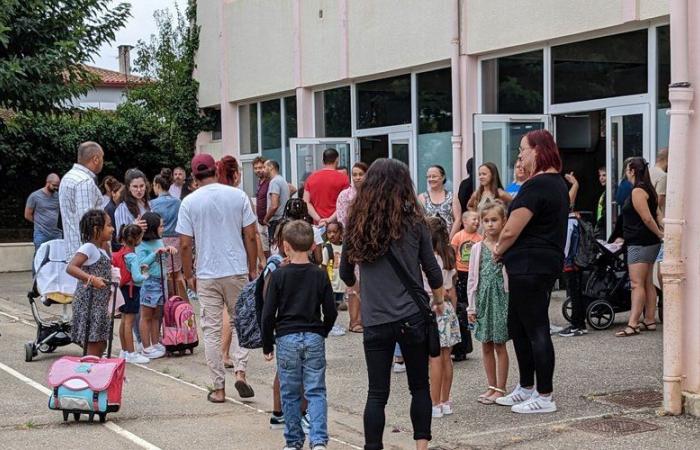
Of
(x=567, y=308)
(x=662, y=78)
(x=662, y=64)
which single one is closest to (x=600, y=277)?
(x=567, y=308)

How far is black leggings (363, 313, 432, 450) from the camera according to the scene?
21.0ft

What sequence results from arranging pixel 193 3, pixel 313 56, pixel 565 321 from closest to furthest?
pixel 565 321, pixel 313 56, pixel 193 3

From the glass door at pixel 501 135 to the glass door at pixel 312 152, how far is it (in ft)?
15.2

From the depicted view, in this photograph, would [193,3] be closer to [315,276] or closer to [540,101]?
[540,101]

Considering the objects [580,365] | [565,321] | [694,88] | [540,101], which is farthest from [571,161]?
[694,88]

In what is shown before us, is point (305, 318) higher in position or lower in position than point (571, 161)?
lower

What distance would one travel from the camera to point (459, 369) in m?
9.89

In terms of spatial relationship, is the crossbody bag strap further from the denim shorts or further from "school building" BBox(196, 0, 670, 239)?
"school building" BBox(196, 0, 670, 239)

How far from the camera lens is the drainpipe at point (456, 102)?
16.5 metres

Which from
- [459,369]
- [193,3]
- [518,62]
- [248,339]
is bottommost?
[459,369]

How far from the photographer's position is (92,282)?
923 cm

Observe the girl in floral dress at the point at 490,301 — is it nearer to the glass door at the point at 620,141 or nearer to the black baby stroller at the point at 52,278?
the black baby stroller at the point at 52,278

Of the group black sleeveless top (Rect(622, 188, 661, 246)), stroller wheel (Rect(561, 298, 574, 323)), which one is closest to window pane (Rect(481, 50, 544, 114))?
stroller wheel (Rect(561, 298, 574, 323))

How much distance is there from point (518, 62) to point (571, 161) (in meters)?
1.73
